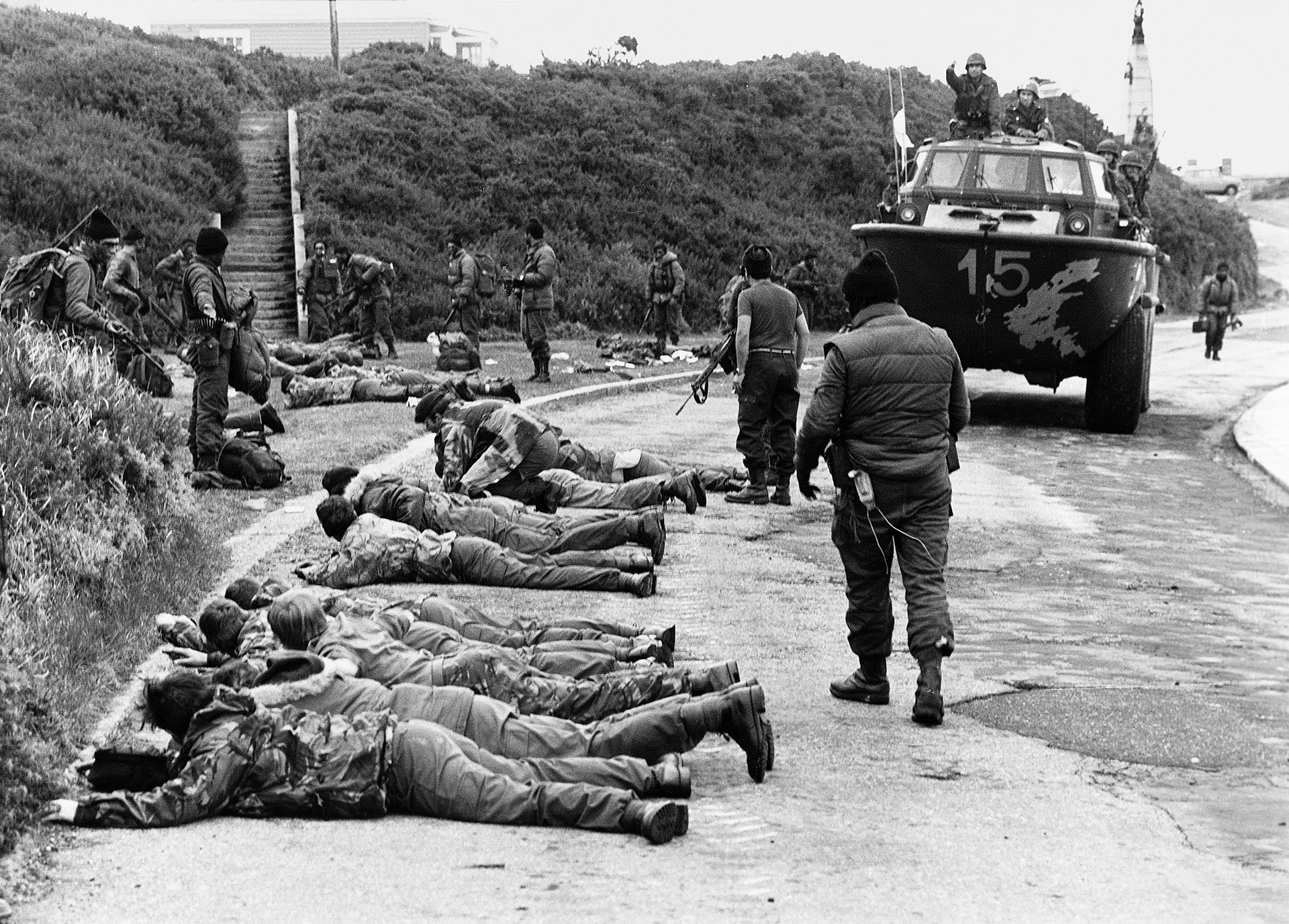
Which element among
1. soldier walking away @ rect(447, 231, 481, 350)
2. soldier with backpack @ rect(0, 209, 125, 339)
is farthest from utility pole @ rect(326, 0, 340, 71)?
soldier with backpack @ rect(0, 209, 125, 339)

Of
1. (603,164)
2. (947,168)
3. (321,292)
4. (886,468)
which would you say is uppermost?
(603,164)

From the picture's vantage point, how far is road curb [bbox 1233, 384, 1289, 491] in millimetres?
15328

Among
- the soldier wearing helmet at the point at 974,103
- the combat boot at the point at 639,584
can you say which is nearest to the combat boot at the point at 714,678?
the combat boot at the point at 639,584

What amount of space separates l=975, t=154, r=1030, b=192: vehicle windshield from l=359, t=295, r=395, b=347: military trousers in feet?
30.9

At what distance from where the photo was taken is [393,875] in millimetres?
4824

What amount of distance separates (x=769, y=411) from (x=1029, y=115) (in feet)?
30.9

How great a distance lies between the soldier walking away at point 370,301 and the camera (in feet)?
76.6

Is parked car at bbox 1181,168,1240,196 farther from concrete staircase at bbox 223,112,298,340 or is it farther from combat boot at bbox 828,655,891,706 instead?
combat boot at bbox 828,655,891,706

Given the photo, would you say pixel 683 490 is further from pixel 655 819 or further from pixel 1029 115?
pixel 1029 115

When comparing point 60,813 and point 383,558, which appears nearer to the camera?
point 60,813

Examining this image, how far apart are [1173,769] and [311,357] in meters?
17.0

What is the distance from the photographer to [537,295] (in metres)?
20.0

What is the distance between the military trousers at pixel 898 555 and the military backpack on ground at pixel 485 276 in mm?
15997

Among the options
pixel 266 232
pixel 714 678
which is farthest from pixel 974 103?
pixel 266 232
